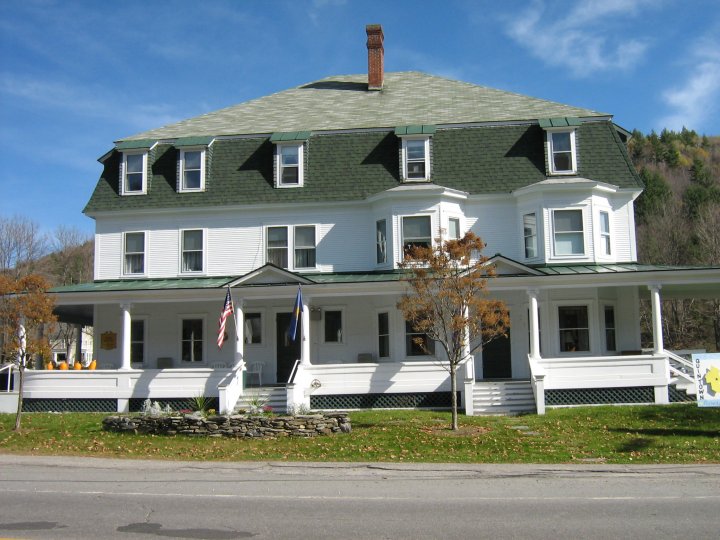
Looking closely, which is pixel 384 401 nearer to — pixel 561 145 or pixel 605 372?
pixel 605 372

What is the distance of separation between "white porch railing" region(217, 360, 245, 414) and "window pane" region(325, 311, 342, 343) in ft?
11.3

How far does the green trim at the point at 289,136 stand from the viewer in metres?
25.7

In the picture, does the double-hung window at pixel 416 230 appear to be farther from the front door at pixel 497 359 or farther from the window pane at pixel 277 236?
the window pane at pixel 277 236

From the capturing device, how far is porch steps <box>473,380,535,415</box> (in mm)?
20906

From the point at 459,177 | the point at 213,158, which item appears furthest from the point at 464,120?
the point at 213,158

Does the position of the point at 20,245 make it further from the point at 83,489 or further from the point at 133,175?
the point at 83,489

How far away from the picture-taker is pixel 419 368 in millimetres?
21844

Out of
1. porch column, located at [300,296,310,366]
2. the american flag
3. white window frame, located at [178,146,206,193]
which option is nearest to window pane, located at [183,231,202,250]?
white window frame, located at [178,146,206,193]

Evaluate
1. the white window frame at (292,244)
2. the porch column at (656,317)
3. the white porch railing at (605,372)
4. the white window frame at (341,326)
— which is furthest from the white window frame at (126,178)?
the porch column at (656,317)

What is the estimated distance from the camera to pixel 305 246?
25125 millimetres

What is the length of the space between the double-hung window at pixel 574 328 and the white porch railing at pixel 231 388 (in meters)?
10.1

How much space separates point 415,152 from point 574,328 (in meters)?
7.86

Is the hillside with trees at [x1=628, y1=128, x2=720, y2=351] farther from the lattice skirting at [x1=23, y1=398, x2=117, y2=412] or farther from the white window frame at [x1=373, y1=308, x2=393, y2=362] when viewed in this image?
the lattice skirting at [x1=23, y1=398, x2=117, y2=412]

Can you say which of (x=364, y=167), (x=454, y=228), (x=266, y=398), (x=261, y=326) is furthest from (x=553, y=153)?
(x=266, y=398)
